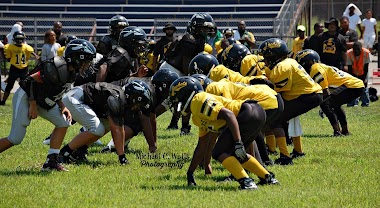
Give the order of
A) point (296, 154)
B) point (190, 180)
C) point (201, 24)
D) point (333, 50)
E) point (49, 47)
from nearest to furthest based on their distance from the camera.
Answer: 1. point (190, 180)
2. point (296, 154)
3. point (201, 24)
4. point (333, 50)
5. point (49, 47)

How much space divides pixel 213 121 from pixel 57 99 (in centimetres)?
208

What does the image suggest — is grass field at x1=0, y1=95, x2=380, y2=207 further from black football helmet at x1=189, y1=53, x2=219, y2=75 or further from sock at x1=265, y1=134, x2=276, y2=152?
black football helmet at x1=189, y1=53, x2=219, y2=75

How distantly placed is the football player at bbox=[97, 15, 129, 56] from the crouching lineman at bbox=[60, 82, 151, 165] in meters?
2.45

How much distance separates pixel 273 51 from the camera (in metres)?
9.79

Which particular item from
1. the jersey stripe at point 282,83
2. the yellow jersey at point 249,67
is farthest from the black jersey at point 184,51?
the jersey stripe at point 282,83

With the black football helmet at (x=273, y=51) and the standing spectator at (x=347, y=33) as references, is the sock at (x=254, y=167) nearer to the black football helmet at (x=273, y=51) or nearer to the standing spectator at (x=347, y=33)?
the black football helmet at (x=273, y=51)

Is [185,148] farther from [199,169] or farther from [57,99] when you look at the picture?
[57,99]

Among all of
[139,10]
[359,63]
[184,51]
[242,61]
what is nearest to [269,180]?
[242,61]

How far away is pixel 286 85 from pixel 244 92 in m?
1.62

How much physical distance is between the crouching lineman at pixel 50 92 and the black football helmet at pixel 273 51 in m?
1.99

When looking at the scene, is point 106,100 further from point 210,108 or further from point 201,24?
point 201,24

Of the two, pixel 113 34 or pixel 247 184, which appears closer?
pixel 247 184

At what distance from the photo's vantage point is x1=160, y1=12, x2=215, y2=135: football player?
12.3 m

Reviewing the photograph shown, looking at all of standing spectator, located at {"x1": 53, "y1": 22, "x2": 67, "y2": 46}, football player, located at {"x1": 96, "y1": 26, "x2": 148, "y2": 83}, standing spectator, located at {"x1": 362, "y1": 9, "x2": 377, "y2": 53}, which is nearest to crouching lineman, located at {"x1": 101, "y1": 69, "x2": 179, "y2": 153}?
football player, located at {"x1": 96, "y1": 26, "x2": 148, "y2": 83}
